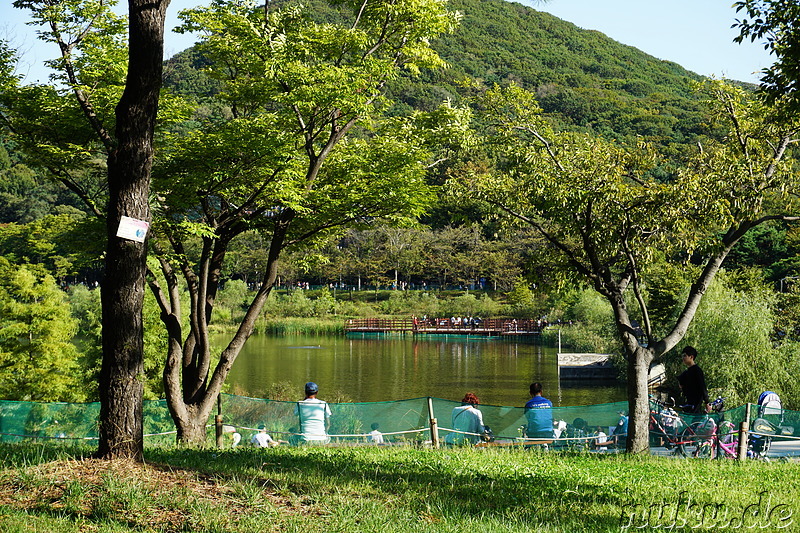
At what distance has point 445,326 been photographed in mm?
57625

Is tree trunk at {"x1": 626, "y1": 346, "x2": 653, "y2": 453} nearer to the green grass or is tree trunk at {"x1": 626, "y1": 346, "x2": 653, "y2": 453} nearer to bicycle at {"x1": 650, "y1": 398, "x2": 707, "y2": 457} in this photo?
bicycle at {"x1": 650, "y1": 398, "x2": 707, "y2": 457}

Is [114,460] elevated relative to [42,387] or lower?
elevated

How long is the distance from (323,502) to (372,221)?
8510 mm

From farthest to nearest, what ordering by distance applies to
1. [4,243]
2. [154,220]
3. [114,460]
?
1. [4,243]
2. [154,220]
3. [114,460]

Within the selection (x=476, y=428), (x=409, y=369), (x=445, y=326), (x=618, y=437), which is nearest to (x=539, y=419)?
(x=476, y=428)


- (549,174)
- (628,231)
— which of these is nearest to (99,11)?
(549,174)

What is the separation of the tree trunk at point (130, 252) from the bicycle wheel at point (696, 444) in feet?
23.7

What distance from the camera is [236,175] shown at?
1066 cm

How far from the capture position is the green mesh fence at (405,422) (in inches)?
389

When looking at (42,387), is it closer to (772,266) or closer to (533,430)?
(533,430)

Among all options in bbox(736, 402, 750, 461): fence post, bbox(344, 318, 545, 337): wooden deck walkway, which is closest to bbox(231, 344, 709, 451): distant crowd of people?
bbox(736, 402, 750, 461): fence post

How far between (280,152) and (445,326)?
1886 inches

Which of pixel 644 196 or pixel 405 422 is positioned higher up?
pixel 644 196

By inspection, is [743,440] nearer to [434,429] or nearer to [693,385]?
[693,385]
